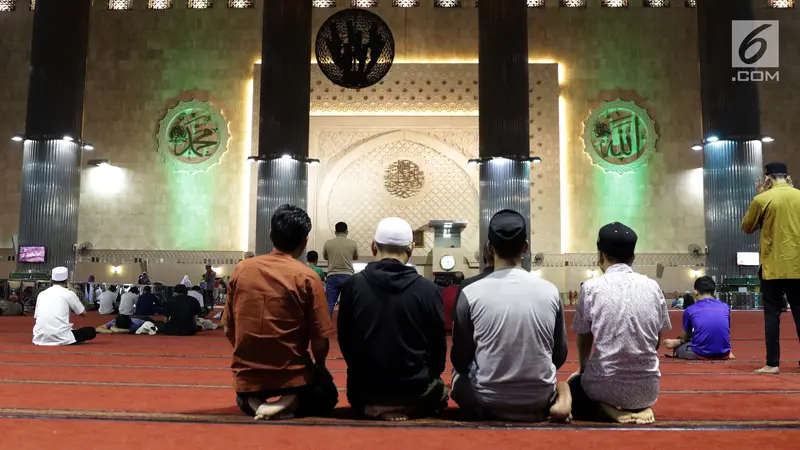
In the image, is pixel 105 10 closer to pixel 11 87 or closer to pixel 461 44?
pixel 11 87

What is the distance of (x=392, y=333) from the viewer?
2121 mm

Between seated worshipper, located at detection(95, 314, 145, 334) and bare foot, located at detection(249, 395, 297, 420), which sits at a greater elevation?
bare foot, located at detection(249, 395, 297, 420)

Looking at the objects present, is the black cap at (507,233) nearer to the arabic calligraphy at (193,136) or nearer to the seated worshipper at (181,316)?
the seated worshipper at (181,316)

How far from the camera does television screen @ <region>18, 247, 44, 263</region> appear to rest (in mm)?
11109

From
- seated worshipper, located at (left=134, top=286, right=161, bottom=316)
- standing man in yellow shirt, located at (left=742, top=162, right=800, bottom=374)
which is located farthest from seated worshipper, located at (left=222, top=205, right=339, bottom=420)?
seated worshipper, located at (left=134, top=286, right=161, bottom=316)

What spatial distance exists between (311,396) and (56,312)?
3.39 m

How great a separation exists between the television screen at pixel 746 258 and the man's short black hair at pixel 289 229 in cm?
985

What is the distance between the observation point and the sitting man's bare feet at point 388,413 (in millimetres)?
2135

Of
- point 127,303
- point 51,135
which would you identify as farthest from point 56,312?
point 51,135

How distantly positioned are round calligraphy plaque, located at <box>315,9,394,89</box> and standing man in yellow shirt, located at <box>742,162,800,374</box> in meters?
6.70

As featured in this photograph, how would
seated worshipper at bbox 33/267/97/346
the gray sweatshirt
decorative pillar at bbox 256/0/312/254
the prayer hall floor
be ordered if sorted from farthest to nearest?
decorative pillar at bbox 256/0/312/254 < seated worshipper at bbox 33/267/97/346 < the gray sweatshirt < the prayer hall floor

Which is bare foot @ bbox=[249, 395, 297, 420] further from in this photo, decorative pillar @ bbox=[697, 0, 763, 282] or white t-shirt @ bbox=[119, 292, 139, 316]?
decorative pillar @ bbox=[697, 0, 763, 282]

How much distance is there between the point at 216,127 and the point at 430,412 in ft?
42.3

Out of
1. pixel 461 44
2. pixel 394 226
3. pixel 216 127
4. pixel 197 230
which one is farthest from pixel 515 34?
pixel 394 226
